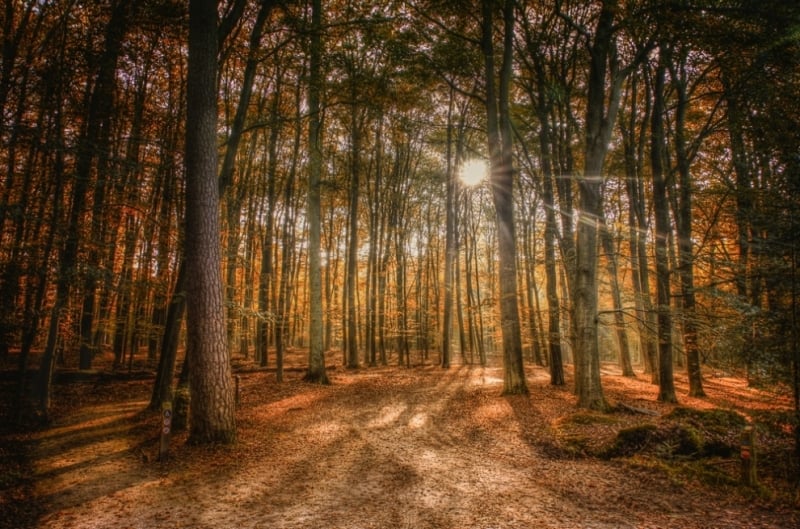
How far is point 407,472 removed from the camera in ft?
18.3

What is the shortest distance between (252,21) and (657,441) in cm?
1369

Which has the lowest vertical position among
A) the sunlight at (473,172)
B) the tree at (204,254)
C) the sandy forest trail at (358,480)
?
the sandy forest trail at (358,480)

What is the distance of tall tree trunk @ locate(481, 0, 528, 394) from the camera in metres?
11.2

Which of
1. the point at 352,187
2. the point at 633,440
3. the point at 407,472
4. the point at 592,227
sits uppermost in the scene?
the point at 352,187

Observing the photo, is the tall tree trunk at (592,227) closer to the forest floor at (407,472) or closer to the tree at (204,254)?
the forest floor at (407,472)

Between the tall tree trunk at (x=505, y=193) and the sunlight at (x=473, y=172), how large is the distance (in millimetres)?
7385

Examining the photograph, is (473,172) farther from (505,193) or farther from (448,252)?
(505,193)

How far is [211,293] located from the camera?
6.84 meters

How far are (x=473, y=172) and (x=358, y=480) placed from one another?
18.4 m

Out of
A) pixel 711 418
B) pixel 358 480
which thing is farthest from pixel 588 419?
pixel 358 480

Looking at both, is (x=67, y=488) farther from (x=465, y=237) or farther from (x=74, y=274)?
(x=465, y=237)

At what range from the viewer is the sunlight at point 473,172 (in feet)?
65.4

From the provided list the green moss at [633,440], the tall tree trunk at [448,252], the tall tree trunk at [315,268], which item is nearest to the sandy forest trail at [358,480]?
the green moss at [633,440]

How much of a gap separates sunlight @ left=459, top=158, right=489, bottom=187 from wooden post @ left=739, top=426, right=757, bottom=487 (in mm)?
15750
